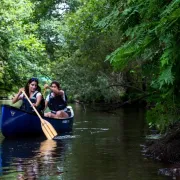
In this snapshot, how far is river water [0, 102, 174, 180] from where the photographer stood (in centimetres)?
733

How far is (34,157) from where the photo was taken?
924 cm

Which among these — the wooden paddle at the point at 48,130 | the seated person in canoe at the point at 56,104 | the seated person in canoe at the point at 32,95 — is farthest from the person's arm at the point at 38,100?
the seated person in canoe at the point at 56,104

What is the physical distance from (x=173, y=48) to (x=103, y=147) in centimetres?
579

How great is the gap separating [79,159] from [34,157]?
96 cm

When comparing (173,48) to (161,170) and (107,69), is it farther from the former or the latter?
Result: (107,69)

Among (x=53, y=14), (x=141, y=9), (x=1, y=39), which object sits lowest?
(x=141, y=9)

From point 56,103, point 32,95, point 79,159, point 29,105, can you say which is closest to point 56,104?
point 56,103

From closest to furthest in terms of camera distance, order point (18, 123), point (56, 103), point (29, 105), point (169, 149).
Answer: point (169, 149) < point (18, 123) < point (29, 105) < point (56, 103)

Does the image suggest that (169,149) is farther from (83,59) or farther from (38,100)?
(83,59)

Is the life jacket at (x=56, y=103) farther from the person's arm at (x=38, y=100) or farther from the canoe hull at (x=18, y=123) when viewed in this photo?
the person's arm at (x=38, y=100)

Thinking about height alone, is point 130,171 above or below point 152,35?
below

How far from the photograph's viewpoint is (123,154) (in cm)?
954

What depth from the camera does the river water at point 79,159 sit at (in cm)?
733

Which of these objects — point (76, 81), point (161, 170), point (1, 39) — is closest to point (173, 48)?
point (161, 170)
